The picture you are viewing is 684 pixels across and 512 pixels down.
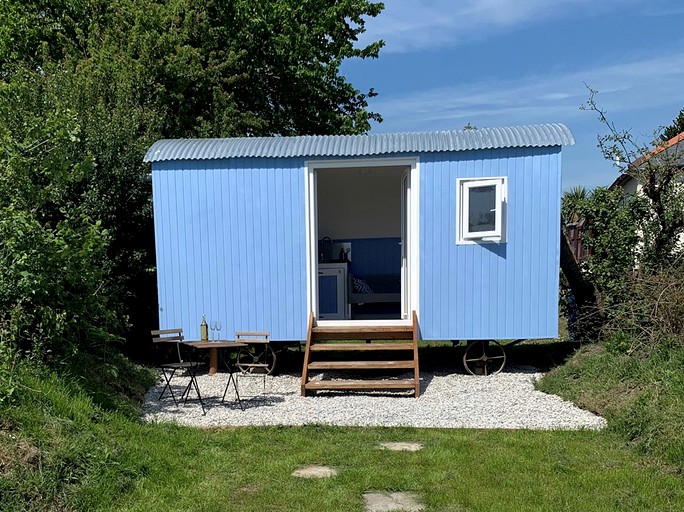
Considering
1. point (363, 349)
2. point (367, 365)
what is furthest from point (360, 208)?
point (367, 365)

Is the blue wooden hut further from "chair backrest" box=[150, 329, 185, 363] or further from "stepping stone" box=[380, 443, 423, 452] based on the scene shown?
"stepping stone" box=[380, 443, 423, 452]

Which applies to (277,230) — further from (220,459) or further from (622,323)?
(622,323)

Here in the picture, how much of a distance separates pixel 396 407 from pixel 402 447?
1268 millimetres

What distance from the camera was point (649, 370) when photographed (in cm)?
A: 546

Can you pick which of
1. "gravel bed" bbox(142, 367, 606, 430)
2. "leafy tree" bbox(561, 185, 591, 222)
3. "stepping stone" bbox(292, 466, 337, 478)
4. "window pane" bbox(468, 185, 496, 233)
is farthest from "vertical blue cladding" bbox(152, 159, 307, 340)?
"leafy tree" bbox(561, 185, 591, 222)

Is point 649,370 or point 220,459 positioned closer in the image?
point 220,459

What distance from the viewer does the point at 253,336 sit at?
284 inches

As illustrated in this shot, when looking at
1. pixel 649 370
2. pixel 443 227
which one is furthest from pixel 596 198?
pixel 649 370

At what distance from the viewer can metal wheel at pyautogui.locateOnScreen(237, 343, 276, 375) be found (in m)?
7.61

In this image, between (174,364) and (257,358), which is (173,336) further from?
(174,364)

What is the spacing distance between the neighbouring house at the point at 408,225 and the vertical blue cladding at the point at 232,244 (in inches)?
0.5

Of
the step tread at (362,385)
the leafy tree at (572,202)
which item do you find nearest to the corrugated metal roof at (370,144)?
the leafy tree at (572,202)

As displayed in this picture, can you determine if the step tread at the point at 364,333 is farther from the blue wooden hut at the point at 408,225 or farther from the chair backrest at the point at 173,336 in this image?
the chair backrest at the point at 173,336

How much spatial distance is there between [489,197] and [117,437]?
4.88 m
